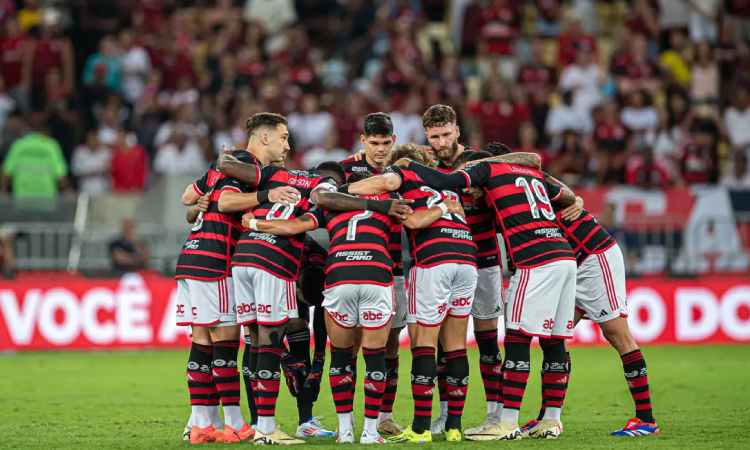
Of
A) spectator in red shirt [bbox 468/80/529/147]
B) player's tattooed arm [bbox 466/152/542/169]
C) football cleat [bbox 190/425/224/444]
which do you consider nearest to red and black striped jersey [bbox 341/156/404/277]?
player's tattooed arm [bbox 466/152/542/169]

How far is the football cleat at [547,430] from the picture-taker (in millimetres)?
8914

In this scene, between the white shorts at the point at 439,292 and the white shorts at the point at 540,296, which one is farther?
the white shorts at the point at 540,296

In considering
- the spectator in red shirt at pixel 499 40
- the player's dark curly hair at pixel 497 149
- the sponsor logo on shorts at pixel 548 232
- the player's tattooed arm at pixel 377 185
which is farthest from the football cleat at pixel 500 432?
the spectator in red shirt at pixel 499 40

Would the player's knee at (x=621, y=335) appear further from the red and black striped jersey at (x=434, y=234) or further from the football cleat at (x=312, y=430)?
the football cleat at (x=312, y=430)

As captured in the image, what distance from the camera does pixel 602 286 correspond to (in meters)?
9.30

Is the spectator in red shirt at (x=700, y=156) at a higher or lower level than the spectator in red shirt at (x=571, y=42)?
lower

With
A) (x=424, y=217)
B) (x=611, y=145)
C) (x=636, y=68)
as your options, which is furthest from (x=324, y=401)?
(x=636, y=68)

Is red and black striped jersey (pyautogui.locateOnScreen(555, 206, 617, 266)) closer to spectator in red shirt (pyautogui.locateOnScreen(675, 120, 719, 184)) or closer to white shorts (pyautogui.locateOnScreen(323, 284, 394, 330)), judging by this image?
white shorts (pyautogui.locateOnScreen(323, 284, 394, 330))

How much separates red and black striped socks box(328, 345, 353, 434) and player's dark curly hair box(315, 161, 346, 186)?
1629 mm

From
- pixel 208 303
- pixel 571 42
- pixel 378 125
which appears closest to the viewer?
pixel 208 303

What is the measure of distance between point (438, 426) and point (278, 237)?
7.39ft

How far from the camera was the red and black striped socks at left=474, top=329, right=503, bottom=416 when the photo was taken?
9477 millimetres

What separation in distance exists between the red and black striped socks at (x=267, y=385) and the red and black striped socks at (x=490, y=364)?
197 centimetres

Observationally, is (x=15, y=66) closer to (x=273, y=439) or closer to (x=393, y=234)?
(x=393, y=234)
